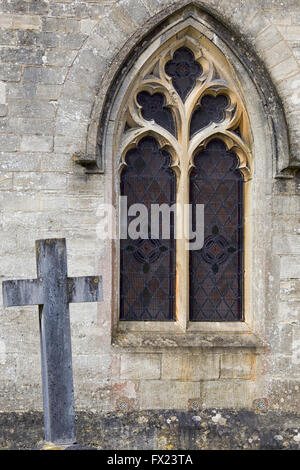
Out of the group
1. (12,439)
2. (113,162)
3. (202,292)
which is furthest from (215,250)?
(12,439)

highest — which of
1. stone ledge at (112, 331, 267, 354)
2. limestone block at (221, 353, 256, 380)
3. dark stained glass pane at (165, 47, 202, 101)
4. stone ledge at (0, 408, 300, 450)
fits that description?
dark stained glass pane at (165, 47, 202, 101)

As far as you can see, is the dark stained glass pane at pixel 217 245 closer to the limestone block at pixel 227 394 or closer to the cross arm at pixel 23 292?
the limestone block at pixel 227 394

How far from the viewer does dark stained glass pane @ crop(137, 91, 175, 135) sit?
5.94 meters

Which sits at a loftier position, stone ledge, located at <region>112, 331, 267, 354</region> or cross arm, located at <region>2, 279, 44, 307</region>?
cross arm, located at <region>2, 279, 44, 307</region>

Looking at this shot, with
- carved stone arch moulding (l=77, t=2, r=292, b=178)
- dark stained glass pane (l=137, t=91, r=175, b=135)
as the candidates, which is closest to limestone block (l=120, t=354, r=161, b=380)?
carved stone arch moulding (l=77, t=2, r=292, b=178)

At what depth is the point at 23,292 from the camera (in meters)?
3.94

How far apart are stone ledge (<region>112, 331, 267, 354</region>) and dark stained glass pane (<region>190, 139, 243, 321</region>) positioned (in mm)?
256

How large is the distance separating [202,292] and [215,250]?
16.9 inches

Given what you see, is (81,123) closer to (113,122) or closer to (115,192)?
(113,122)

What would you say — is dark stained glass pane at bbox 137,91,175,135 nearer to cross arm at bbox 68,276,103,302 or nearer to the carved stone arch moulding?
the carved stone arch moulding

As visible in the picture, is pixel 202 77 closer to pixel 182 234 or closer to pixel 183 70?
pixel 183 70

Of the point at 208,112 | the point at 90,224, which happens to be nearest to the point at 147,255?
the point at 90,224

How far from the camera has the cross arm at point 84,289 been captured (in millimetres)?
3994

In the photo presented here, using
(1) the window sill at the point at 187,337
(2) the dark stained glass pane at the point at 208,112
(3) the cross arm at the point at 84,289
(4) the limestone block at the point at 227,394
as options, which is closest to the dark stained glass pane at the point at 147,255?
(1) the window sill at the point at 187,337
